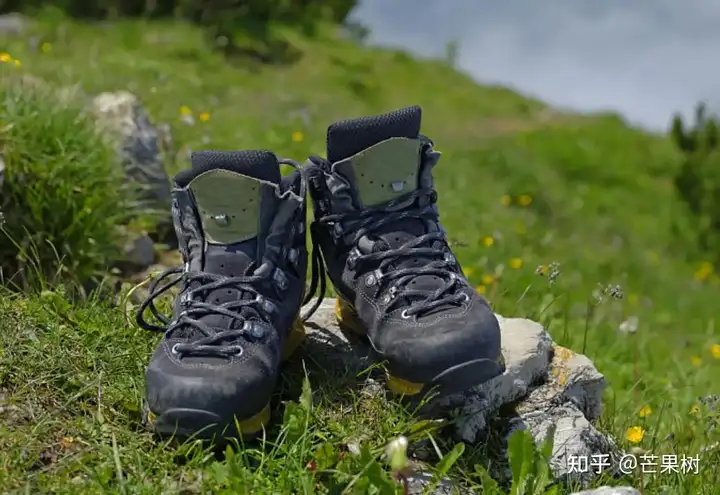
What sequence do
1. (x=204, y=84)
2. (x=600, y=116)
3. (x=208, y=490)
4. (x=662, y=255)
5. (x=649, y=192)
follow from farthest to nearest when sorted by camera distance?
(x=600, y=116)
(x=649, y=192)
(x=662, y=255)
(x=204, y=84)
(x=208, y=490)

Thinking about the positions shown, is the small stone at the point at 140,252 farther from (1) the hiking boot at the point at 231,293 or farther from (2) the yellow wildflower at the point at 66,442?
(2) the yellow wildflower at the point at 66,442

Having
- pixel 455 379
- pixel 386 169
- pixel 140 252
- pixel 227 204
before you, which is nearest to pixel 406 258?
pixel 386 169

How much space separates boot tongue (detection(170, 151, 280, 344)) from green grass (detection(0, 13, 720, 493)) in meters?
0.39

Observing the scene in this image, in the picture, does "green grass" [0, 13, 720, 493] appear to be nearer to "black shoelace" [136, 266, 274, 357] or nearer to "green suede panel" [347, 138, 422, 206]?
"black shoelace" [136, 266, 274, 357]

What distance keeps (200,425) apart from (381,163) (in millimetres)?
995

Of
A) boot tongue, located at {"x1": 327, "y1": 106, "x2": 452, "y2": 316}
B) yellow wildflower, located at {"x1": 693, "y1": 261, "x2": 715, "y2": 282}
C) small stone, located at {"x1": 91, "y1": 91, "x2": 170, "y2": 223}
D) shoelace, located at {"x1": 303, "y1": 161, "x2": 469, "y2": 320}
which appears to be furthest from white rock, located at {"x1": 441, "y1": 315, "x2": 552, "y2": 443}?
yellow wildflower, located at {"x1": 693, "y1": 261, "x2": 715, "y2": 282}

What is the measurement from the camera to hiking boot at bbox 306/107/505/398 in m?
2.22

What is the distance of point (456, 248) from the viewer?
5.37m

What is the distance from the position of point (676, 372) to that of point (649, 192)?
9281 mm

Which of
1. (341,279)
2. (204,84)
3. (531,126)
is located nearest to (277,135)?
(204,84)

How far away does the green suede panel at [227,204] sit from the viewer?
2387 millimetres

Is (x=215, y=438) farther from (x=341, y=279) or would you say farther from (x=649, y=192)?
(x=649, y=192)

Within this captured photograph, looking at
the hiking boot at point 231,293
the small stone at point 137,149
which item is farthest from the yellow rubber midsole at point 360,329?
the small stone at point 137,149

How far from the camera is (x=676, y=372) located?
4.75 metres
